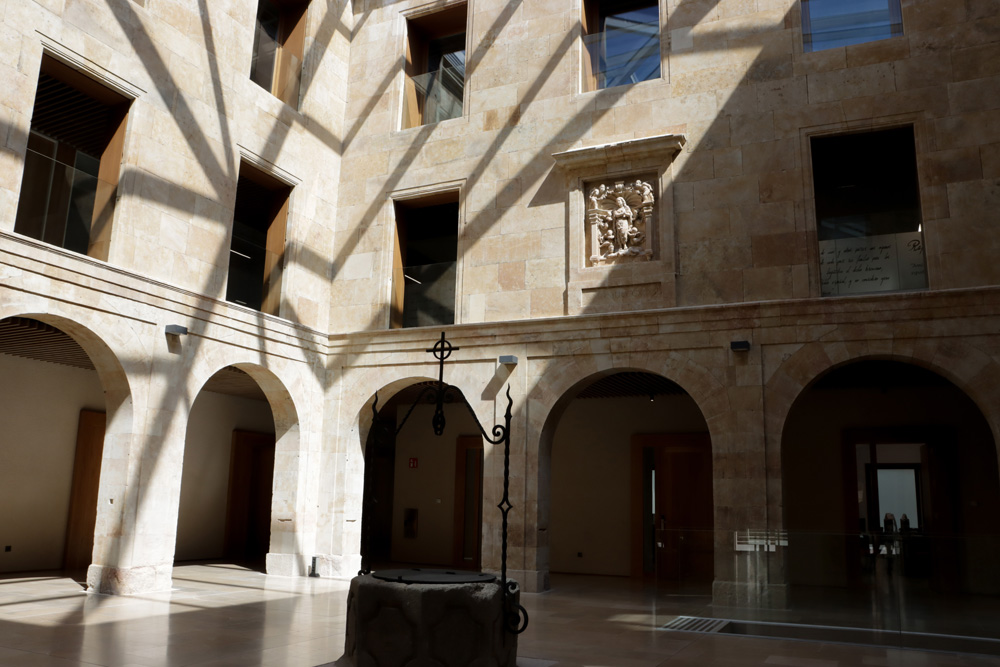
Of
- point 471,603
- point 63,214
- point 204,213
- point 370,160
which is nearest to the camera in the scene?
point 471,603

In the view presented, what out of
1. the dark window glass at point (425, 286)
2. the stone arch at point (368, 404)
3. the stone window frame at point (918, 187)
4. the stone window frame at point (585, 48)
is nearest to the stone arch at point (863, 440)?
the stone window frame at point (918, 187)

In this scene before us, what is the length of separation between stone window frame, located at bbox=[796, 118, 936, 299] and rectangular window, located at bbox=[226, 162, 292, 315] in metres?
7.88

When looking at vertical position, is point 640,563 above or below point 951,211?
below

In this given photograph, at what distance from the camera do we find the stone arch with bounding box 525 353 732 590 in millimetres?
10844

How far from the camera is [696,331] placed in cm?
1109

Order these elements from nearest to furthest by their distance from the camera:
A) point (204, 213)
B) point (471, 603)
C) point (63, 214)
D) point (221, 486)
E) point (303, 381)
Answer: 1. point (471, 603)
2. point (63, 214)
3. point (204, 213)
4. point (303, 381)
5. point (221, 486)

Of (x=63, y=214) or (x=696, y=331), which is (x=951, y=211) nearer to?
(x=696, y=331)

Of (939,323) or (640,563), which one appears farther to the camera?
(640,563)

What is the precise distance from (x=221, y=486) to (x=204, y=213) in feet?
22.7

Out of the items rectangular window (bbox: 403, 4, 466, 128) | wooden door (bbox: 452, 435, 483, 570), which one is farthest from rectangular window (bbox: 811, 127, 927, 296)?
wooden door (bbox: 452, 435, 483, 570)

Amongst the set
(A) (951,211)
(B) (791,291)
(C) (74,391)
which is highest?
(A) (951,211)

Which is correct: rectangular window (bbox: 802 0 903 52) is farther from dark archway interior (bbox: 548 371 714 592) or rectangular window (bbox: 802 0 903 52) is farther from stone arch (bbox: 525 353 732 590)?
dark archway interior (bbox: 548 371 714 592)

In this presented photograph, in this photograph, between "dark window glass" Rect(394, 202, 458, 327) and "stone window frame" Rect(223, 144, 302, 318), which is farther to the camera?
"dark window glass" Rect(394, 202, 458, 327)

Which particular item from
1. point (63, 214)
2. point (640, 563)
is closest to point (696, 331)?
point (640, 563)
